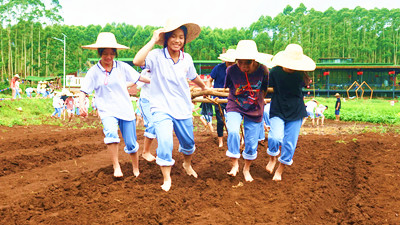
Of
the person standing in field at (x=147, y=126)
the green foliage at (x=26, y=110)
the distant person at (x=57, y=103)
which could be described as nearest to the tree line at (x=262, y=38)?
the green foliage at (x=26, y=110)

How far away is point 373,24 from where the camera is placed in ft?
218

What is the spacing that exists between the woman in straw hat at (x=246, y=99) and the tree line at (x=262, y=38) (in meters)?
46.6

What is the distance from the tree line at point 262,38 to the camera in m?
52.4

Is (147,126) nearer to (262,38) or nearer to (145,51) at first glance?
(145,51)

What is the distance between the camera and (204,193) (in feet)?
14.0

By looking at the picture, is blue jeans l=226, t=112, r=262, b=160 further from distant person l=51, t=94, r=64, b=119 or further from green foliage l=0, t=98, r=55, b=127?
distant person l=51, t=94, r=64, b=119

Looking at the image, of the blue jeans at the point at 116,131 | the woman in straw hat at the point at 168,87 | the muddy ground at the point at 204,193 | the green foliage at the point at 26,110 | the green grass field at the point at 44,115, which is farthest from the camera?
the green foliage at the point at 26,110

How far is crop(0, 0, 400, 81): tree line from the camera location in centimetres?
5238

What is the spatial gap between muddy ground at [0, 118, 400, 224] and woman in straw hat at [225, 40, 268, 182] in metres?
0.53

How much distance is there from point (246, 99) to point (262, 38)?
6217cm

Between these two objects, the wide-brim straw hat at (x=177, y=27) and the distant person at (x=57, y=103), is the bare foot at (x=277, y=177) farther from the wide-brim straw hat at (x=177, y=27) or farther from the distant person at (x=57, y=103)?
the distant person at (x=57, y=103)

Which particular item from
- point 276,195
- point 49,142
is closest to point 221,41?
point 49,142

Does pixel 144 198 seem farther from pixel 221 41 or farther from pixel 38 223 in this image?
pixel 221 41

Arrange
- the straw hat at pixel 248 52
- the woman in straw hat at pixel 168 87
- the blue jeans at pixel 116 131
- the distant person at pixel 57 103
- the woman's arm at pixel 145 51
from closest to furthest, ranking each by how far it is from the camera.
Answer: the woman's arm at pixel 145 51
the woman in straw hat at pixel 168 87
the straw hat at pixel 248 52
the blue jeans at pixel 116 131
the distant person at pixel 57 103
